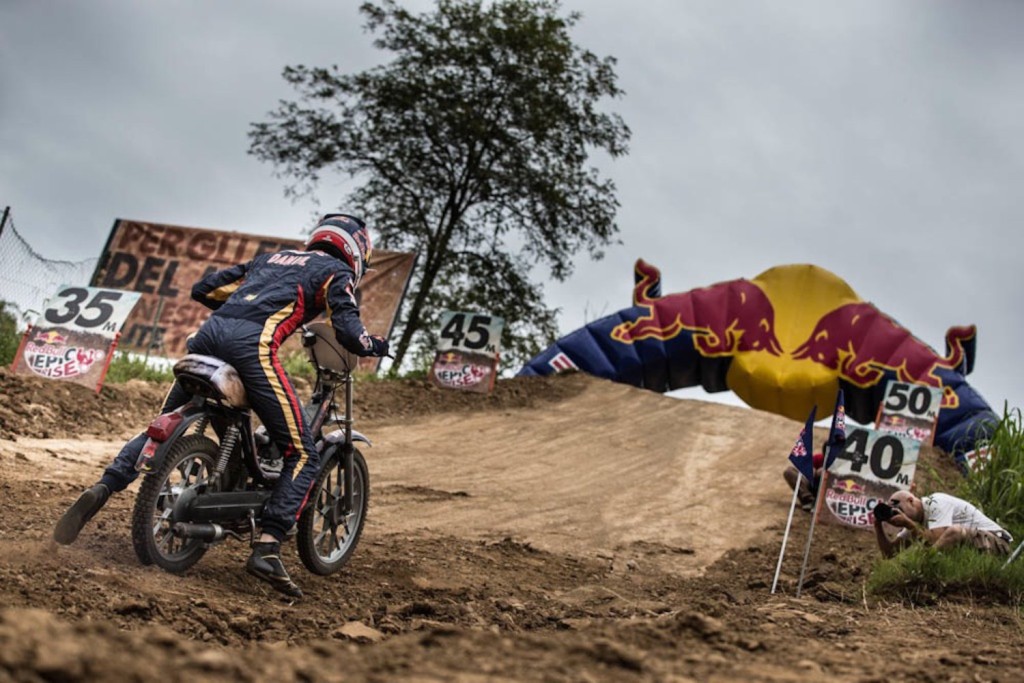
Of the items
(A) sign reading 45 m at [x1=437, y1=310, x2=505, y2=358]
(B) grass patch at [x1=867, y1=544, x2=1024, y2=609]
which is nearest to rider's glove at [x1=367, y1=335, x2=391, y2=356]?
(B) grass patch at [x1=867, y1=544, x2=1024, y2=609]

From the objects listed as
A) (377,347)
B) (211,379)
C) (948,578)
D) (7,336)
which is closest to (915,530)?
(948,578)

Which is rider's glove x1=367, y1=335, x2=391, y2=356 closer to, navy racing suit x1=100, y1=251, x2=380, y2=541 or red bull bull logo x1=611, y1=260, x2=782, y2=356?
navy racing suit x1=100, y1=251, x2=380, y2=541

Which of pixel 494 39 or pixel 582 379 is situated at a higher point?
pixel 494 39

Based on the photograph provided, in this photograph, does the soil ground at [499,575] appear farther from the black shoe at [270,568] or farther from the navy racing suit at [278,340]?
the navy racing suit at [278,340]

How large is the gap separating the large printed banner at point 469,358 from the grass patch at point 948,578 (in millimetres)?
9538

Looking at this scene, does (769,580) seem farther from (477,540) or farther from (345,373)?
(345,373)

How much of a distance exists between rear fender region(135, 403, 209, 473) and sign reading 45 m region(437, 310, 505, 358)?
11.5m

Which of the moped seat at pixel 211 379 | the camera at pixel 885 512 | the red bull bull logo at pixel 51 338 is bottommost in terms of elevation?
the red bull bull logo at pixel 51 338

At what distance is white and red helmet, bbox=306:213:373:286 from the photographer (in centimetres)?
645

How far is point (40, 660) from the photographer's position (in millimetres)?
2707

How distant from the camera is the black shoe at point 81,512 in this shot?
18.7 ft

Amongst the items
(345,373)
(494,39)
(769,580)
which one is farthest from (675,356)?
(345,373)

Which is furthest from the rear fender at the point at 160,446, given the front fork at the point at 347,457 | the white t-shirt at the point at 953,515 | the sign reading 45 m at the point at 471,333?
the sign reading 45 m at the point at 471,333

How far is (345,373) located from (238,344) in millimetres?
827
